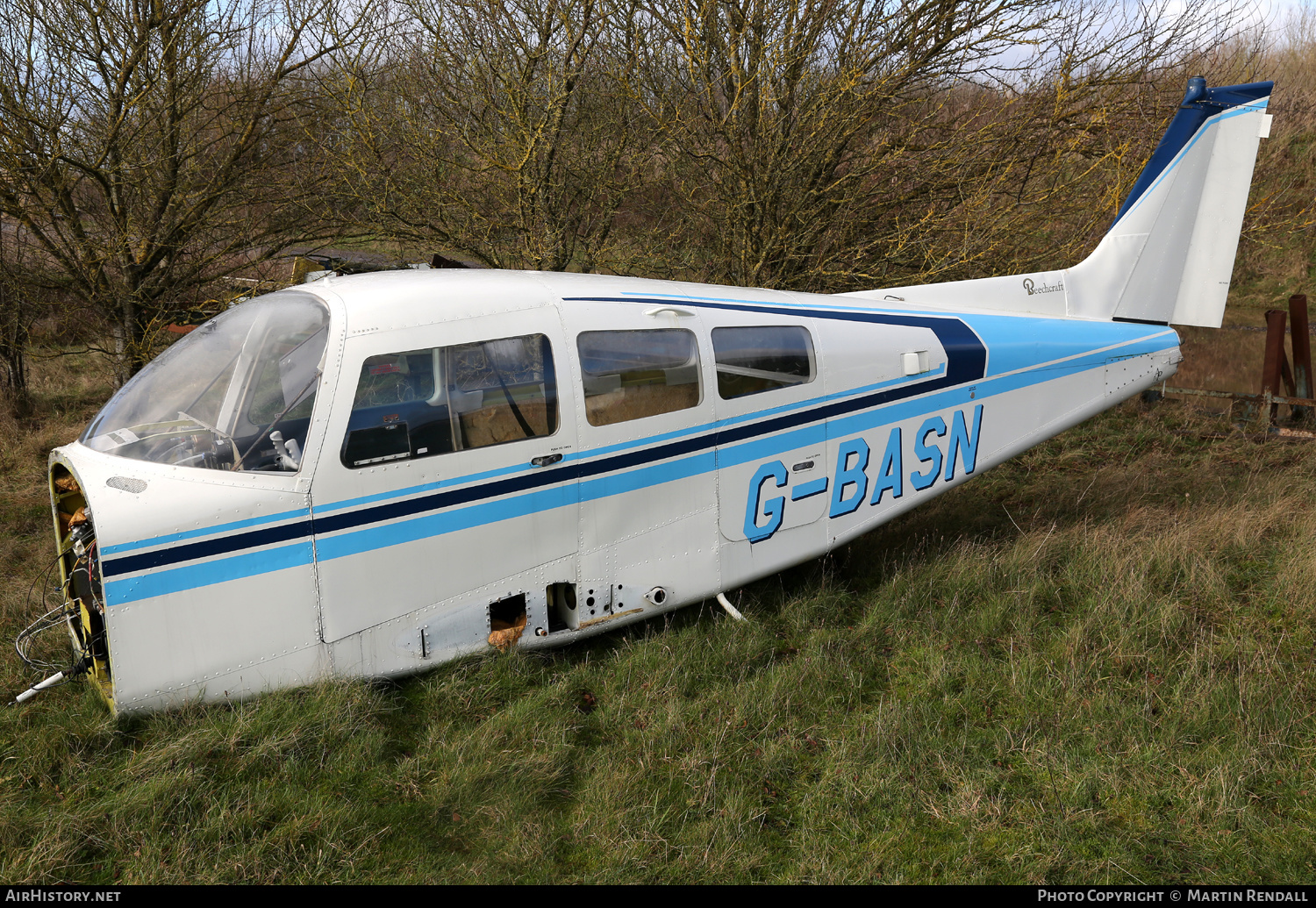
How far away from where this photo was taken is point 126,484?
154 inches

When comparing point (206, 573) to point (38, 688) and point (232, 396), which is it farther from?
point (38, 688)

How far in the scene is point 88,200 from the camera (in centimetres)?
916

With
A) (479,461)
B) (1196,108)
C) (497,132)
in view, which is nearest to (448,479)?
(479,461)

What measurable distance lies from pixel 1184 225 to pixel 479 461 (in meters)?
6.66

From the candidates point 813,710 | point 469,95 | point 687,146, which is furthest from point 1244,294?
point 813,710

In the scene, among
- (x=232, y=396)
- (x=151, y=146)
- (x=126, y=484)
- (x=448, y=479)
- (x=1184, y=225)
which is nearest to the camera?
(x=126, y=484)

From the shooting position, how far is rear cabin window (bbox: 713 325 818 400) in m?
5.32

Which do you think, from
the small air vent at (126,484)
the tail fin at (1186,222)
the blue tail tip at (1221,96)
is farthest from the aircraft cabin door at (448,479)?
the blue tail tip at (1221,96)

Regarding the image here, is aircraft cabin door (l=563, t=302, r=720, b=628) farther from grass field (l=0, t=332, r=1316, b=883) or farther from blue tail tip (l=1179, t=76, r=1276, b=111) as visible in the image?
blue tail tip (l=1179, t=76, r=1276, b=111)

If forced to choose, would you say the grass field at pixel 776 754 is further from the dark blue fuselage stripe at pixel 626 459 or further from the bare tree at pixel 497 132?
the bare tree at pixel 497 132

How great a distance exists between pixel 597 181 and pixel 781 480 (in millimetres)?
5551

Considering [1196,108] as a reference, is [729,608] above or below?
below

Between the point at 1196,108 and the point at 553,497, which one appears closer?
the point at 553,497

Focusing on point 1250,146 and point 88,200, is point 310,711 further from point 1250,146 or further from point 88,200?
point 1250,146
